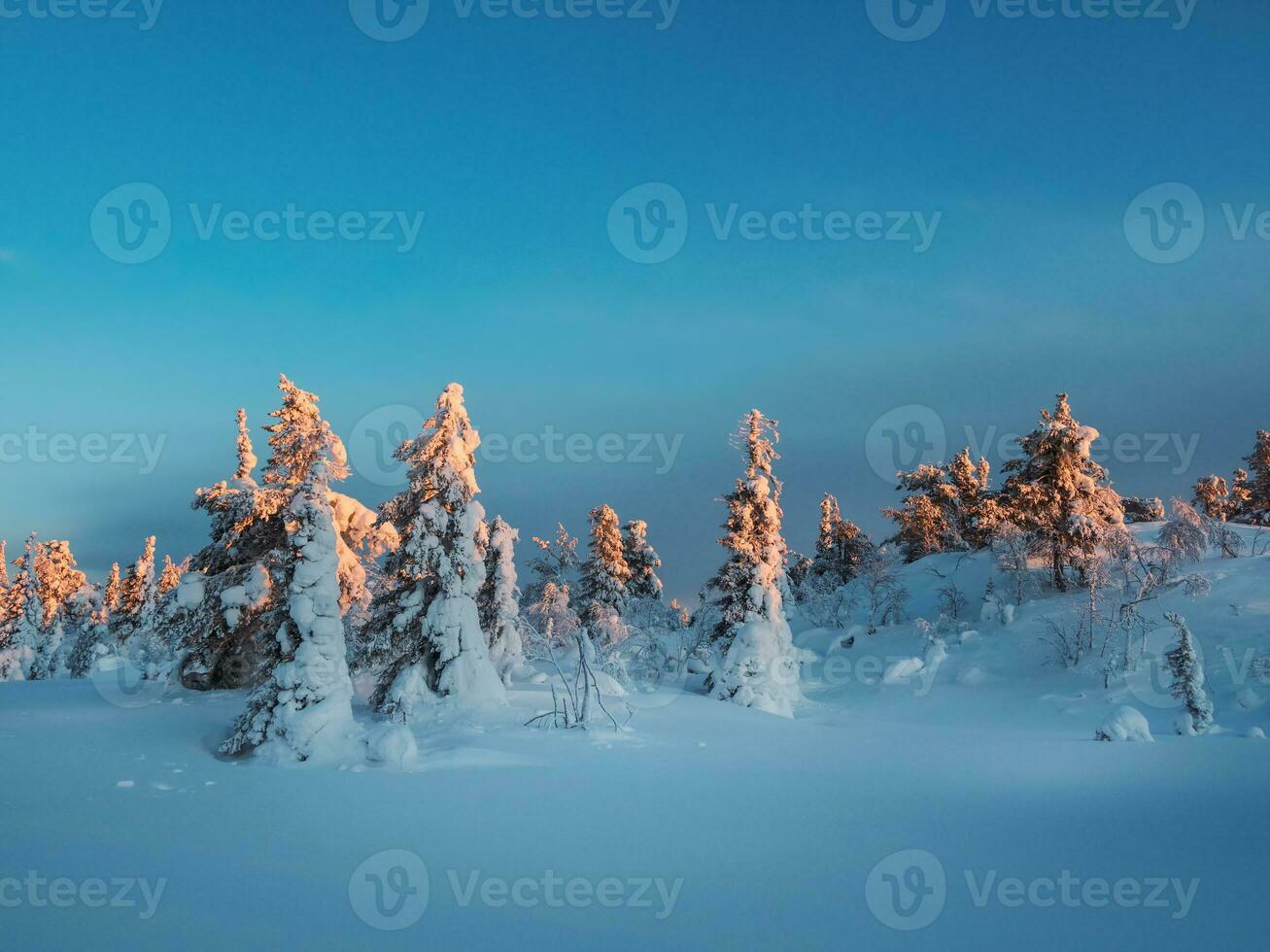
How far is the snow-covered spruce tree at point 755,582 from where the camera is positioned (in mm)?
26219

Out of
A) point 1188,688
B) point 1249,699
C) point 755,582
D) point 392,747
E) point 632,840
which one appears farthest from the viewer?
point 755,582

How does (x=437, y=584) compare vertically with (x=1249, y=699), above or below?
above

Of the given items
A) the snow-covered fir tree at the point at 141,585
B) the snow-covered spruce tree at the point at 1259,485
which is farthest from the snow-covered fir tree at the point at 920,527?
the snow-covered fir tree at the point at 141,585

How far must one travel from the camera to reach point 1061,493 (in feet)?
110

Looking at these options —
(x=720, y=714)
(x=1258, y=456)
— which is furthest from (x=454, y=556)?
(x=1258, y=456)

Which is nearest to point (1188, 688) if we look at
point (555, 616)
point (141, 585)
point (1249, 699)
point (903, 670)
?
point (1249, 699)

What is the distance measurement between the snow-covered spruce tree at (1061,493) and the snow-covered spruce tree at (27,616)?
58.4 m

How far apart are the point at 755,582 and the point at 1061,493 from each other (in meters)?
17.0

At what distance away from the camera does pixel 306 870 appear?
7.94 m

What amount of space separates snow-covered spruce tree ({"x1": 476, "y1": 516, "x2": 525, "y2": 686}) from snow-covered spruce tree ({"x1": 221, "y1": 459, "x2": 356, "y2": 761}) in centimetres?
820

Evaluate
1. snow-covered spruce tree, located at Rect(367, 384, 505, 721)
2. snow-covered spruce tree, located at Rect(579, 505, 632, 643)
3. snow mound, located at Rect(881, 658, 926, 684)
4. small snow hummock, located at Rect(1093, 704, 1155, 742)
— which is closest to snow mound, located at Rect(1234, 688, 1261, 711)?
small snow hummock, located at Rect(1093, 704, 1155, 742)

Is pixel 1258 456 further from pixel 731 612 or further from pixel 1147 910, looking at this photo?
pixel 1147 910

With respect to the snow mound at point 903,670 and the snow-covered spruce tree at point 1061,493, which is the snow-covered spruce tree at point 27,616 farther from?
the snow-covered spruce tree at point 1061,493

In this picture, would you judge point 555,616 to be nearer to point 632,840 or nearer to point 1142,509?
point 632,840
